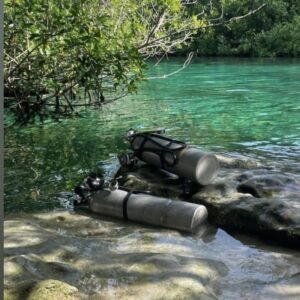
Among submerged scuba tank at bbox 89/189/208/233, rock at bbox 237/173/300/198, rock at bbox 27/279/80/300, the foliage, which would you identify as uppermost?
the foliage

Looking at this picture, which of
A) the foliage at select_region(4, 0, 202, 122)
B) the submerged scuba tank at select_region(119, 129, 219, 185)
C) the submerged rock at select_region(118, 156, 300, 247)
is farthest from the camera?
the foliage at select_region(4, 0, 202, 122)

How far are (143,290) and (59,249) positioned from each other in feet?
3.95

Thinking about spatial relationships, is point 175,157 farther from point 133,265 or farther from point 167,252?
point 133,265


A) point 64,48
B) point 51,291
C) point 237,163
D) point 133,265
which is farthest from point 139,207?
point 64,48

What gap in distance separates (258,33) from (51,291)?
168 feet

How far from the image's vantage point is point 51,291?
121 inches

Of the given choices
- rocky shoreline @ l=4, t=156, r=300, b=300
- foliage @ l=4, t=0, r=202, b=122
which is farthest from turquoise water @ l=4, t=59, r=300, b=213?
rocky shoreline @ l=4, t=156, r=300, b=300

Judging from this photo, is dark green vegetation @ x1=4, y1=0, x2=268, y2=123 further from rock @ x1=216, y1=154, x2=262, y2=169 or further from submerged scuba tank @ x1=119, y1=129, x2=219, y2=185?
rock @ x1=216, y1=154, x2=262, y2=169

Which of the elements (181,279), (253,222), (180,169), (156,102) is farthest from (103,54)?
(156,102)

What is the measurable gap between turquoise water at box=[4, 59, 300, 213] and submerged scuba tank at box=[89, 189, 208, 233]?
85cm

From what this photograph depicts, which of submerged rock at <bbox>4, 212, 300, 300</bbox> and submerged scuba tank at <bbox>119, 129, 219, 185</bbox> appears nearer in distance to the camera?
submerged rock at <bbox>4, 212, 300, 300</bbox>

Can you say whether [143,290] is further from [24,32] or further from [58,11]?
[24,32]

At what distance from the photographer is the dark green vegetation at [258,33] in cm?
4734

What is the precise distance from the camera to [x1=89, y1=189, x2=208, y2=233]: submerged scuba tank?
559 centimetres
